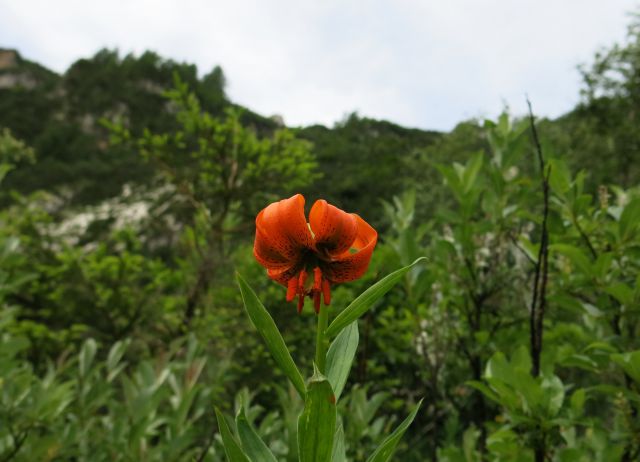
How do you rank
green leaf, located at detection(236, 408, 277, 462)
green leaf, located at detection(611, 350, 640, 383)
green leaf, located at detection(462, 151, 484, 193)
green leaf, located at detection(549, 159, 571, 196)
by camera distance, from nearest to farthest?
green leaf, located at detection(236, 408, 277, 462), green leaf, located at detection(611, 350, 640, 383), green leaf, located at detection(549, 159, 571, 196), green leaf, located at detection(462, 151, 484, 193)

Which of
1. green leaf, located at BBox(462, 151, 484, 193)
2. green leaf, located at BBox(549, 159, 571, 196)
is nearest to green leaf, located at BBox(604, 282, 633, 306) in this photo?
green leaf, located at BBox(549, 159, 571, 196)

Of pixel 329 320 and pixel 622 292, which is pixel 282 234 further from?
pixel 329 320

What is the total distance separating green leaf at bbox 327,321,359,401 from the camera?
62cm

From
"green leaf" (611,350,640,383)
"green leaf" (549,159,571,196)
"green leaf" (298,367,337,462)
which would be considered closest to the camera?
"green leaf" (298,367,337,462)

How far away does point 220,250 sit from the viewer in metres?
4.99

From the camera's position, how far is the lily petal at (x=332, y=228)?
61 centimetres

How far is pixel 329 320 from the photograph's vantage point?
326 cm

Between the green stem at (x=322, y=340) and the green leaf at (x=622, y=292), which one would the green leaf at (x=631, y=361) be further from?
the green stem at (x=322, y=340)

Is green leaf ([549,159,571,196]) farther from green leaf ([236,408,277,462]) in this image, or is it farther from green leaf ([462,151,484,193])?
green leaf ([236,408,277,462])

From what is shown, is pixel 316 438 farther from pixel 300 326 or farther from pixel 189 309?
pixel 189 309

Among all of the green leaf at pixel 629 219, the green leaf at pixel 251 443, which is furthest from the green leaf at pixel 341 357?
the green leaf at pixel 629 219

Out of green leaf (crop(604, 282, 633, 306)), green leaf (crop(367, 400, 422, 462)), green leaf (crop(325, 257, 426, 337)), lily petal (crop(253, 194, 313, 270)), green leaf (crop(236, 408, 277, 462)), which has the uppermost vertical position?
lily petal (crop(253, 194, 313, 270))

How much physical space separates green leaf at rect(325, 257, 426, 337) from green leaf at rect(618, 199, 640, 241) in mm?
984

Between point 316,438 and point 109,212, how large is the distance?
2093 centimetres
